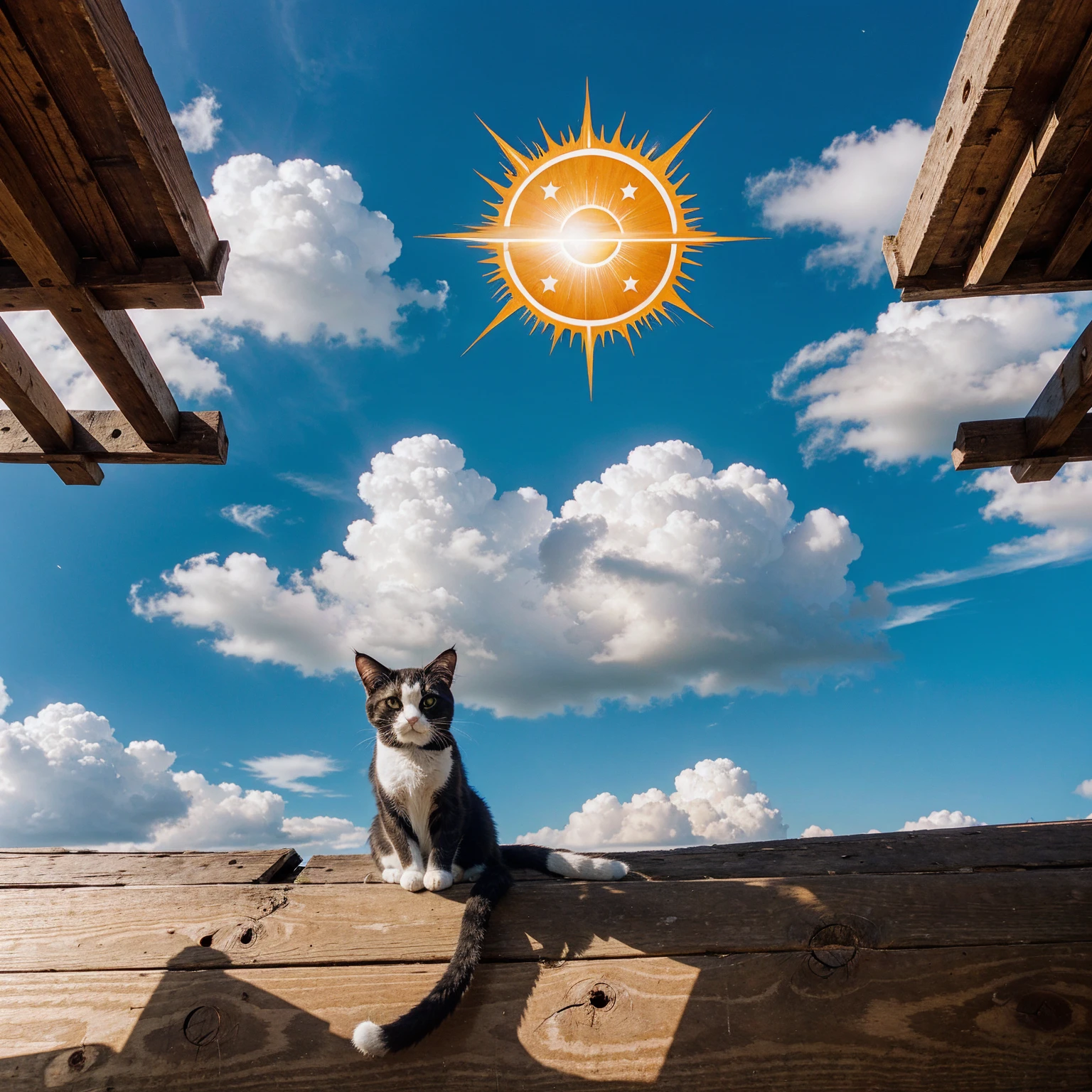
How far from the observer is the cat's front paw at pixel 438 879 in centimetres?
264

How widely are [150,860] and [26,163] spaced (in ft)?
9.28

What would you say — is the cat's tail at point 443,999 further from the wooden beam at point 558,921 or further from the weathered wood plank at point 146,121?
the weathered wood plank at point 146,121

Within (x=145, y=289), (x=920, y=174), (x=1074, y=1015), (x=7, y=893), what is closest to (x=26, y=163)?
(x=145, y=289)

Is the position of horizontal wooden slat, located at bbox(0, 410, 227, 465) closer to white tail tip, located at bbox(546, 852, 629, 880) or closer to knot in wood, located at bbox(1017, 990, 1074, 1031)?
white tail tip, located at bbox(546, 852, 629, 880)

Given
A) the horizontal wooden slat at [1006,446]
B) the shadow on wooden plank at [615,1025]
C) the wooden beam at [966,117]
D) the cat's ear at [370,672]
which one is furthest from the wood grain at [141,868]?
the horizontal wooden slat at [1006,446]

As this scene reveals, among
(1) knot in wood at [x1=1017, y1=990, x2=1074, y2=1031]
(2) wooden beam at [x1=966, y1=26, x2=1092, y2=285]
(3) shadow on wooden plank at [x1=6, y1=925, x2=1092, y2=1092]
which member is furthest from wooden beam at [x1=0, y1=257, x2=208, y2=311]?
(1) knot in wood at [x1=1017, y1=990, x2=1074, y2=1031]

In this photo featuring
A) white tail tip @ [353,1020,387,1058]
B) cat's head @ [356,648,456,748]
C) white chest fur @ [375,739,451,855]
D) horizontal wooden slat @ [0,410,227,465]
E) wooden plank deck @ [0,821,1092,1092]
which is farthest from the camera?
horizontal wooden slat @ [0,410,227,465]

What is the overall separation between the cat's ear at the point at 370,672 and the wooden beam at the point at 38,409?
6.67ft

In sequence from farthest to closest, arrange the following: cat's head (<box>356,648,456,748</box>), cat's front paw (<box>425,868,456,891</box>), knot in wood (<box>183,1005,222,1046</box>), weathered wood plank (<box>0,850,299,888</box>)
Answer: weathered wood plank (<box>0,850,299,888</box>)
cat's head (<box>356,648,456,748</box>)
cat's front paw (<box>425,868,456,891</box>)
knot in wood (<box>183,1005,222,1046</box>)

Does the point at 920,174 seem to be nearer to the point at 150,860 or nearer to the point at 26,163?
the point at 26,163

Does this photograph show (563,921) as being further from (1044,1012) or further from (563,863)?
(1044,1012)

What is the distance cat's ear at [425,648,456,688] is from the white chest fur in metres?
0.36

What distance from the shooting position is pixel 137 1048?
2293mm

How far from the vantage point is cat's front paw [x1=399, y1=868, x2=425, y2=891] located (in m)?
2.67
